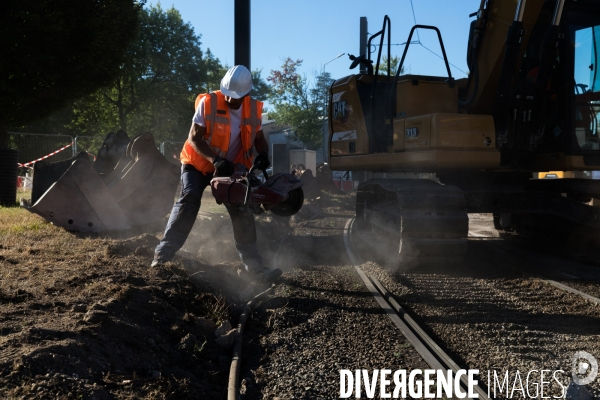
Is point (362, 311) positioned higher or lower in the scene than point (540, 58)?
lower

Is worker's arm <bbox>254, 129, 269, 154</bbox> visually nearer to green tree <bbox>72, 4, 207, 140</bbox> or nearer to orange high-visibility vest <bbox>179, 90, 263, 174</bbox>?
orange high-visibility vest <bbox>179, 90, 263, 174</bbox>

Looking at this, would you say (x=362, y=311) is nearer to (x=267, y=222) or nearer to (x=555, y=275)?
(x=555, y=275)

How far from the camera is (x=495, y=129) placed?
7484 mm

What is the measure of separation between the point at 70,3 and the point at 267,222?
6.98 metres

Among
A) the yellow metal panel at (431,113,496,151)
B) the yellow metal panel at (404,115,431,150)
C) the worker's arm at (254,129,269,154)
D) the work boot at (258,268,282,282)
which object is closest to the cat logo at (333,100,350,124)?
the yellow metal panel at (404,115,431,150)

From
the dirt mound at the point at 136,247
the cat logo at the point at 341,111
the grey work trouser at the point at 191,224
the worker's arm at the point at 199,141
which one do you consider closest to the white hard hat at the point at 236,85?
the worker's arm at the point at 199,141

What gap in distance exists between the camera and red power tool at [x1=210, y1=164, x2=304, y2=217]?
5.34 meters

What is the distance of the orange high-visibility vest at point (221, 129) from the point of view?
5844 millimetres

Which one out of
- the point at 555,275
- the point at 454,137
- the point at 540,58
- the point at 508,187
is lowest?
the point at 555,275

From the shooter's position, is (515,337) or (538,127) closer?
(515,337)

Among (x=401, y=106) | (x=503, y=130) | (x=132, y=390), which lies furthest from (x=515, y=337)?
A: (x=401, y=106)

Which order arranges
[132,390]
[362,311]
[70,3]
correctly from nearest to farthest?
1. [132,390]
2. [362,311]
3. [70,3]

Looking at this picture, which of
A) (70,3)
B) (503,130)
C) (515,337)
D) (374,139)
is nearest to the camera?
(515,337)

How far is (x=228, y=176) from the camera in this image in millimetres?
5621
